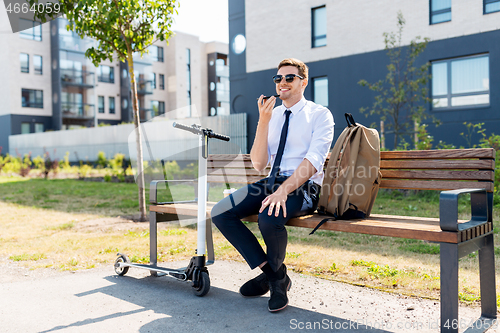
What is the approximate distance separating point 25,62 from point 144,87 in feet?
35.2

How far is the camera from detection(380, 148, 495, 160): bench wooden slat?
10.2 ft

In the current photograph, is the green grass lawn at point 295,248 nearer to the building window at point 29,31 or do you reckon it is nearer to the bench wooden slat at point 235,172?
the bench wooden slat at point 235,172

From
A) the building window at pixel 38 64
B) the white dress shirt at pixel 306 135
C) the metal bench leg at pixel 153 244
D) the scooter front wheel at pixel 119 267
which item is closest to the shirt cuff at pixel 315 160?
the white dress shirt at pixel 306 135

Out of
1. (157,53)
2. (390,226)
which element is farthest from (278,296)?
(157,53)

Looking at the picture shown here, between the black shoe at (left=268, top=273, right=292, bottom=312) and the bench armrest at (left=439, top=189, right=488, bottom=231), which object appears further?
the black shoe at (left=268, top=273, right=292, bottom=312)

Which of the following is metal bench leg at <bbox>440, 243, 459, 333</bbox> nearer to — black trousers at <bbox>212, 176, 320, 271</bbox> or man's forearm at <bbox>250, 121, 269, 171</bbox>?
black trousers at <bbox>212, 176, 320, 271</bbox>

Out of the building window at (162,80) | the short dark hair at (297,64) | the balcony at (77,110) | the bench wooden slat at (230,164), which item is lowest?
the bench wooden slat at (230,164)

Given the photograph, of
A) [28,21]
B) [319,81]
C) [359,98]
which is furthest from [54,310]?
[28,21]

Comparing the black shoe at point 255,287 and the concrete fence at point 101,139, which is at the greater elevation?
the concrete fence at point 101,139

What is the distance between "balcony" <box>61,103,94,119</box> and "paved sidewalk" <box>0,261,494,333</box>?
1465 inches

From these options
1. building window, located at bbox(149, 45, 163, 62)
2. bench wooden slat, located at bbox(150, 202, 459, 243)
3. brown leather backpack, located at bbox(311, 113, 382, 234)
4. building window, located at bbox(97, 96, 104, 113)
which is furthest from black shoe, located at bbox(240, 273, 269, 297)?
building window, located at bbox(149, 45, 163, 62)

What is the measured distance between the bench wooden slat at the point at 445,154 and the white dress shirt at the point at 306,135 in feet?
1.88

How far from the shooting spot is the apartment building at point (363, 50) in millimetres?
13953

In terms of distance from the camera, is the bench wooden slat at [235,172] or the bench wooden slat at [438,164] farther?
the bench wooden slat at [235,172]
